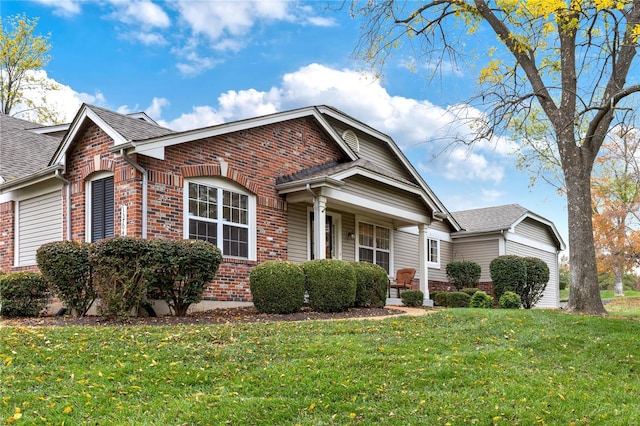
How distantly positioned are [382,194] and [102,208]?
7407 millimetres

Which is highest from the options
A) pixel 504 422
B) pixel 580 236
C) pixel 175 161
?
pixel 175 161

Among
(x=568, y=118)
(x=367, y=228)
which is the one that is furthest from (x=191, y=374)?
(x=367, y=228)

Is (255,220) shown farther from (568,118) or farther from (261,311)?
(568,118)

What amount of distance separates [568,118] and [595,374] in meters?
7.30

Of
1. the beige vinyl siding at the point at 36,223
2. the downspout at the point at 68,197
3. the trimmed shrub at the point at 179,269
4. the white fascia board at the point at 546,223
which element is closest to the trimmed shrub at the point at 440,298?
the white fascia board at the point at 546,223

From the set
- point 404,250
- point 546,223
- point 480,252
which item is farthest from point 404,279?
point 546,223

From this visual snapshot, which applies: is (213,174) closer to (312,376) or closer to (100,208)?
(100,208)

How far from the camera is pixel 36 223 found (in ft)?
47.3

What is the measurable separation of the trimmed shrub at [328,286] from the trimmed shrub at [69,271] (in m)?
4.16

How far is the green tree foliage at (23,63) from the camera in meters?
31.4

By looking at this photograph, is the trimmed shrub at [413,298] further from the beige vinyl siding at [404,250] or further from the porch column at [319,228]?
the porch column at [319,228]

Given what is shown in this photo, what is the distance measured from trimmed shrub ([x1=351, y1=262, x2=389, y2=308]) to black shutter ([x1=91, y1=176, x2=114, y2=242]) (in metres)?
5.34

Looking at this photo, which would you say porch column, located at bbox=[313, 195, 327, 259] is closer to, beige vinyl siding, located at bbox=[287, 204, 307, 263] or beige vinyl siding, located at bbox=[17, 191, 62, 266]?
beige vinyl siding, located at bbox=[287, 204, 307, 263]

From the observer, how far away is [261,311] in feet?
37.5
